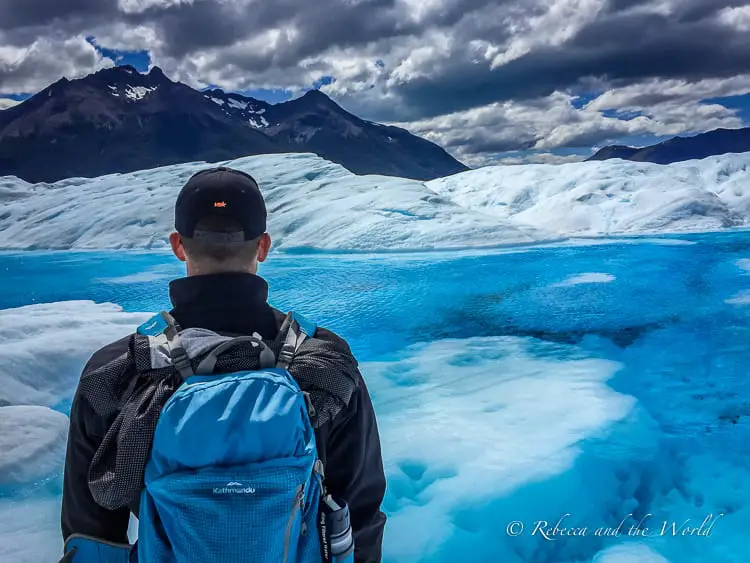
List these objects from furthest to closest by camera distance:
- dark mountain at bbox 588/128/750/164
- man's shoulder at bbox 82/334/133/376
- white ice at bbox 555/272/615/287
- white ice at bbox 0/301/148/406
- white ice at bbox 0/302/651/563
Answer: dark mountain at bbox 588/128/750/164 < white ice at bbox 555/272/615/287 < white ice at bbox 0/301/148/406 < white ice at bbox 0/302/651/563 < man's shoulder at bbox 82/334/133/376

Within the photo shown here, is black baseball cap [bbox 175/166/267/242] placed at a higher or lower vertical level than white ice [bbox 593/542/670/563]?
higher

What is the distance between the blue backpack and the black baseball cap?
0.25 meters

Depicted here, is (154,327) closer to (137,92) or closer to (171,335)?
(171,335)

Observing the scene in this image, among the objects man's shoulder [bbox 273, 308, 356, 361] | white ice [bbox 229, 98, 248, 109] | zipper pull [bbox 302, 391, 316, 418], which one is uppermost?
white ice [bbox 229, 98, 248, 109]

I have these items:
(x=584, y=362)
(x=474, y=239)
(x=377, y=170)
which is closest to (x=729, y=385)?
(x=584, y=362)

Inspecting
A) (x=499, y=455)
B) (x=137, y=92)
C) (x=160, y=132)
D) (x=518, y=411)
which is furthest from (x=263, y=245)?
(x=137, y=92)

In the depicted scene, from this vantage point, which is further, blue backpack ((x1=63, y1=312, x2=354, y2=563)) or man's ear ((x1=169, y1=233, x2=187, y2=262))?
man's ear ((x1=169, y1=233, x2=187, y2=262))

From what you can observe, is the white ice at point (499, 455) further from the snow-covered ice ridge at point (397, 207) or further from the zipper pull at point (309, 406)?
the snow-covered ice ridge at point (397, 207)

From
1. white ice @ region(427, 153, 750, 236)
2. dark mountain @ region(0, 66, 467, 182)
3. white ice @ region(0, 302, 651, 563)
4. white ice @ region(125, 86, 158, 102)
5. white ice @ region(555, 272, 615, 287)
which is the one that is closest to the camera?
white ice @ region(0, 302, 651, 563)

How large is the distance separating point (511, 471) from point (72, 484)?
2898 mm

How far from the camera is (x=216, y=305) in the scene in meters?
1.15

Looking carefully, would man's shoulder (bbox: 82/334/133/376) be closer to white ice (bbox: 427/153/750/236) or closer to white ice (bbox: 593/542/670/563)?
white ice (bbox: 593/542/670/563)

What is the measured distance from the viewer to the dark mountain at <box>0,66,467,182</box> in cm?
11119

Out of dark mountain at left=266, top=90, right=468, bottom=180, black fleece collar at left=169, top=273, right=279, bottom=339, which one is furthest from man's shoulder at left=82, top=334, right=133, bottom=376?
dark mountain at left=266, top=90, right=468, bottom=180
